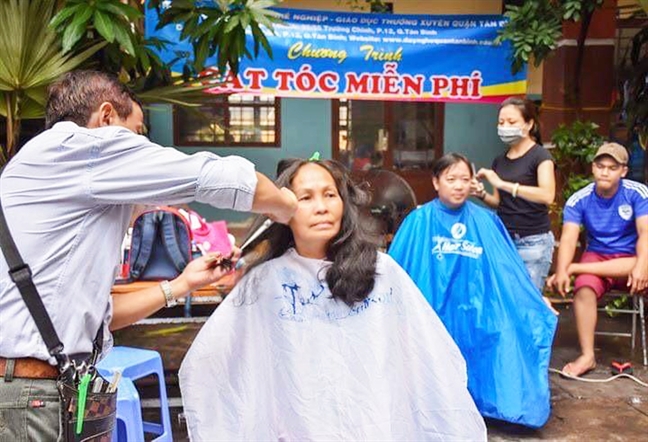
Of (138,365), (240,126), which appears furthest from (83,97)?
(240,126)

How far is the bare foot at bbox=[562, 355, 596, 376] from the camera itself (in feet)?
14.3

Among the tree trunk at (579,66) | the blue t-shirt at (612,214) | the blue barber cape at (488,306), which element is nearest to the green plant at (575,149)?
the tree trunk at (579,66)

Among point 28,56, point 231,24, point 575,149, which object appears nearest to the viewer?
point 28,56

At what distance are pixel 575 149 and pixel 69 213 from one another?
4.98 meters

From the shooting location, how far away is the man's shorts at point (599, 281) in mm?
4434

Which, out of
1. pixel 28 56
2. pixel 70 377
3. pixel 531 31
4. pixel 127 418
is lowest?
pixel 127 418

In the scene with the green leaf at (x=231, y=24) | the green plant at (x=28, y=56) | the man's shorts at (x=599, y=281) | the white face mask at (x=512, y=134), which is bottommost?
the man's shorts at (x=599, y=281)

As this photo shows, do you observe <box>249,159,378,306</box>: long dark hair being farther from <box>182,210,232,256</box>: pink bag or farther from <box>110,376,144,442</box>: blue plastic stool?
<box>182,210,232,256</box>: pink bag

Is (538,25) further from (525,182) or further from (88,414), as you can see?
(88,414)

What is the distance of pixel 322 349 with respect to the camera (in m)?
2.22

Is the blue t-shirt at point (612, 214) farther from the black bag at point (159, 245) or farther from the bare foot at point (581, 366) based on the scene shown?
the black bag at point (159, 245)

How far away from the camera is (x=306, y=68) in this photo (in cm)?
532

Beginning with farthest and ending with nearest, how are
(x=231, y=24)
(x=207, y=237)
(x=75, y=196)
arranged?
(x=207, y=237) < (x=231, y=24) < (x=75, y=196)

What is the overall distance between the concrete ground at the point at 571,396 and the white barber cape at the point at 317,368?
1.36 m
